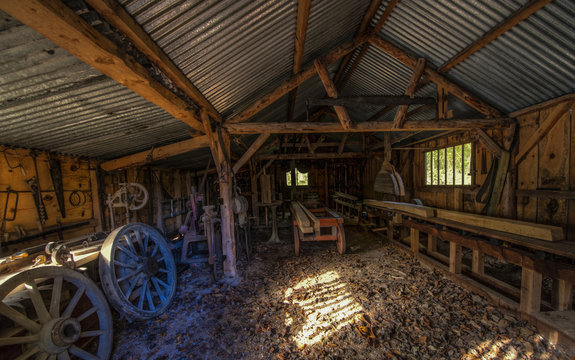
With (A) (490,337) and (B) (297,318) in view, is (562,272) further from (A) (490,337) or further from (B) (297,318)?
(B) (297,318)

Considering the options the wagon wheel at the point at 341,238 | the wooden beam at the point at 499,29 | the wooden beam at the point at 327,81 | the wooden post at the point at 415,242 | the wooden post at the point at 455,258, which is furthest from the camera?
the wagon wheel at the point at 341,238

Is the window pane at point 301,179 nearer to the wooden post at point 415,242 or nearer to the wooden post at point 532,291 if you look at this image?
the wooden post at point 415,242

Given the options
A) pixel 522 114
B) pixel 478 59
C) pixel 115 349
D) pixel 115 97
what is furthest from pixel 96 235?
pixel 522 114

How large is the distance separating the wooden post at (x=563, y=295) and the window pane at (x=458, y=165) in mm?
3993

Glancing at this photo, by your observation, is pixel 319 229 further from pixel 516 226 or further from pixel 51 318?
pixel 51 318

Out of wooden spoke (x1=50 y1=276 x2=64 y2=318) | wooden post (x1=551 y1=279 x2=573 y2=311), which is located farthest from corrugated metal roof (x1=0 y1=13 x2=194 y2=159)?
wooden post (x1=551 y1=279 x2=573 y2=311)

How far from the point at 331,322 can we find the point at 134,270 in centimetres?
306

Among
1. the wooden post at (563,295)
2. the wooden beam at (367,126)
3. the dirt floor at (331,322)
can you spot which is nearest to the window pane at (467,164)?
the wooden beam at (367,126)

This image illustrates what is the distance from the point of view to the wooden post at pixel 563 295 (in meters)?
2.82

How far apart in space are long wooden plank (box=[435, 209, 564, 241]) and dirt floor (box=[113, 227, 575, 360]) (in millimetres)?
1207

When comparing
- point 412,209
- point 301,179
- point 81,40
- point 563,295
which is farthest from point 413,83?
point 301,179

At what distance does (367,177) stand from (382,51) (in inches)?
328

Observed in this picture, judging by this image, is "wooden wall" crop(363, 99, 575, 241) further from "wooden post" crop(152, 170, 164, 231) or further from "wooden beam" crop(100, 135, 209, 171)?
"wooden post" crop(152, 170, 164, 231)

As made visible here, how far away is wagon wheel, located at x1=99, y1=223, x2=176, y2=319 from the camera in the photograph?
9.16ft
